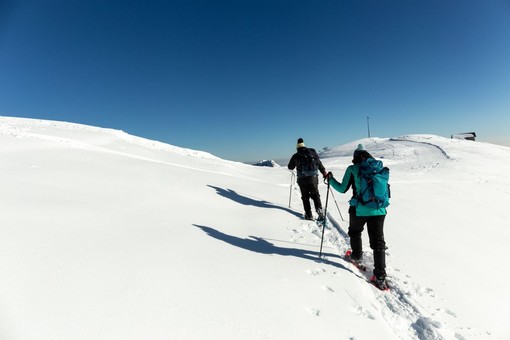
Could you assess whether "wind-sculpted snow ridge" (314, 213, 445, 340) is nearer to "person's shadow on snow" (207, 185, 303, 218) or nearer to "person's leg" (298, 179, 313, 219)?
"person's leg" (298, 179, 313, 219)

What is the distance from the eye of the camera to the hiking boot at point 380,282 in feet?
14.9

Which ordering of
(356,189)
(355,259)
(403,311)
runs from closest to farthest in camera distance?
(403,311)
(356,189)
(355,259)

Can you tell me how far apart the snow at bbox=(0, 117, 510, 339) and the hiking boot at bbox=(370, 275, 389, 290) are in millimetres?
124

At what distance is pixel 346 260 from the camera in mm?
5285

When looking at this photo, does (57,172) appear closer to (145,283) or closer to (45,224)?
(45,224)

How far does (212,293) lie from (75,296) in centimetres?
139

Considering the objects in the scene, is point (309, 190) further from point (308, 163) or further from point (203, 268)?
point (203, 268)

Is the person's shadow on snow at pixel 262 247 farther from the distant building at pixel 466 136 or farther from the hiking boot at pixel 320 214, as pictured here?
the distant building at pixel 466 136

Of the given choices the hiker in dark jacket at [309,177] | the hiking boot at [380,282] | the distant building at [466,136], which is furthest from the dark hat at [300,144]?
the distant building at [466,136]

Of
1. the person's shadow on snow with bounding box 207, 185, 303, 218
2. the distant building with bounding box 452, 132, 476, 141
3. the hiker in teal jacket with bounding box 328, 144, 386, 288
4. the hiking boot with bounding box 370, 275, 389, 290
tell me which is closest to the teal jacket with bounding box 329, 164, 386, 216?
the hiker in teal jacket with bounding box 328, 144, 386, 288

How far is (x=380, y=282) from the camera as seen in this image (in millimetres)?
4582

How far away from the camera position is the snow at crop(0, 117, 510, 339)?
2533 mm

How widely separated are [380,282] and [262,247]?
7.02ft

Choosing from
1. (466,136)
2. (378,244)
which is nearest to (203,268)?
(378,244)
